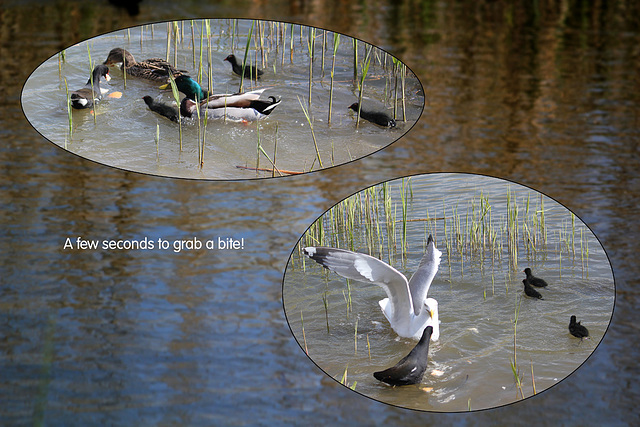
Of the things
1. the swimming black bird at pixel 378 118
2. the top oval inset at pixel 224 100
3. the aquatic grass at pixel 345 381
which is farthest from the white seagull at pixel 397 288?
the swimming black bird at pixel 378 118

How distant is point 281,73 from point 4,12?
4.19 feet

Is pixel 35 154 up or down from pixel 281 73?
down

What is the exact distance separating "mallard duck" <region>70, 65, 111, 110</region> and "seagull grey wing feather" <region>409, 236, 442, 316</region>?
3.80 ft

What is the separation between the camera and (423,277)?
1833 mm

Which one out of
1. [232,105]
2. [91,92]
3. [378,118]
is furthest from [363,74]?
[91,92]

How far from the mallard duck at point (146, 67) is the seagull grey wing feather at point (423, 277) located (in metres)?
1.13

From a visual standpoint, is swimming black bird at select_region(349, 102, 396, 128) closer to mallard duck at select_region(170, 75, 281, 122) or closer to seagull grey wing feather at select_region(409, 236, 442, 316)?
mallard duck at select_region(170, 75, 281, 122)

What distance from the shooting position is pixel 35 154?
233 centimetres

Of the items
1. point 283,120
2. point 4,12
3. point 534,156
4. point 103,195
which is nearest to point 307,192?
point 283,120

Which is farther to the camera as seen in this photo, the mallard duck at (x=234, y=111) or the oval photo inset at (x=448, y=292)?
the mallard duck at (x=234, y=111)

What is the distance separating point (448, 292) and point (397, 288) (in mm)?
170

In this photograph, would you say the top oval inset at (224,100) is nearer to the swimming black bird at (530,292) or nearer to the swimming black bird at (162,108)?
the swimming black bird at (162,108)

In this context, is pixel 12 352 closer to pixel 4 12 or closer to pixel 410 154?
pixel 410 154

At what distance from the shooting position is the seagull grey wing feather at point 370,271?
5.80 feet
